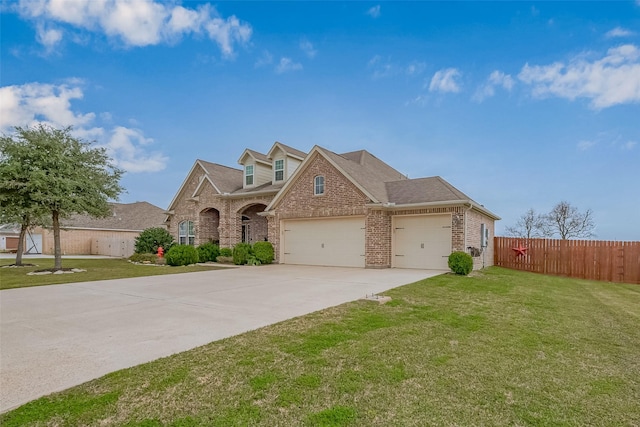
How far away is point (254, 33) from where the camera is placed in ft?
51.4

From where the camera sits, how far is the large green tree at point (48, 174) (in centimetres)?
1473

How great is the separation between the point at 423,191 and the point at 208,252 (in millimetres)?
12800

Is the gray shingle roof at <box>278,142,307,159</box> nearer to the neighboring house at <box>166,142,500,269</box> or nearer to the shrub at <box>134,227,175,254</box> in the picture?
the neighboring house at <box>166,142,500,269</box>

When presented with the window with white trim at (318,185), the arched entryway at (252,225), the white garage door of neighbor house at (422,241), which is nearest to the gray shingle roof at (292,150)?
the arched entryway at (252,225)

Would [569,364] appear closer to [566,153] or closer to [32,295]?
[32,295]

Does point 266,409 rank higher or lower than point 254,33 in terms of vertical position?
lower

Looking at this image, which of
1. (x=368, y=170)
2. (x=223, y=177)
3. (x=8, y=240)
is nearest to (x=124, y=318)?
(x=368, y=170)

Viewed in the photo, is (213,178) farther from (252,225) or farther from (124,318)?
(124,318)

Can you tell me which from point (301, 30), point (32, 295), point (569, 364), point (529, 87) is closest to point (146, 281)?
point (32, 295)

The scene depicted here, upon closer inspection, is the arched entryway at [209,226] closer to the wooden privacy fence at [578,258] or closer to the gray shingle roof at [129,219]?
the gray shingle roof at [129,219]

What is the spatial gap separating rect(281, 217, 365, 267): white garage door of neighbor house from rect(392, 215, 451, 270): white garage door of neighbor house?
163cm

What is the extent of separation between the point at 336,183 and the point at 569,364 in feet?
41.7

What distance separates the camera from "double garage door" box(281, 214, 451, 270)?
1447 cm

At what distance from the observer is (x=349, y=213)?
15758 mm
